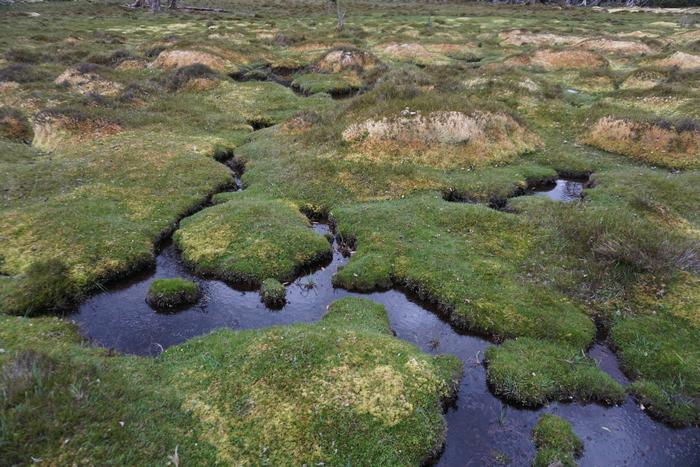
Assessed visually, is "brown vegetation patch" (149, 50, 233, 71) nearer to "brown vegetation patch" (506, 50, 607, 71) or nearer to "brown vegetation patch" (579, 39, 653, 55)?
"brown vegetation patch" (506, 50, 607, 71)

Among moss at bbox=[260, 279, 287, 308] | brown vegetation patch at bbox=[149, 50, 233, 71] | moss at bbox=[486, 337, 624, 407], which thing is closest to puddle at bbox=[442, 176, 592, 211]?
moss at bbox=[486, 337, 624, 407]

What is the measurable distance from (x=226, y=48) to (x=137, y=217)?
47311 millimetres

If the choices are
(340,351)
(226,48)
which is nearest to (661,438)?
(340,351)

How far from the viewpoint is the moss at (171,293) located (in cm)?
1819

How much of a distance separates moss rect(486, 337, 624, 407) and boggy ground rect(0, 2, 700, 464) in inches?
2.5

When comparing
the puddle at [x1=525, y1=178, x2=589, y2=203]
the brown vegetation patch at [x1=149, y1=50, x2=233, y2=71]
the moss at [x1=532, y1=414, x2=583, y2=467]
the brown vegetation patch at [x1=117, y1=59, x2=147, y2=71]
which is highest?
the brown vegetation patch at [x1=149, y1=50, x2=233, y2=71]

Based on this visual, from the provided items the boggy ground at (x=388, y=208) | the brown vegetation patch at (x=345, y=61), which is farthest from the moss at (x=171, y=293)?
the brown vegetation patch at (x=345, y=61)

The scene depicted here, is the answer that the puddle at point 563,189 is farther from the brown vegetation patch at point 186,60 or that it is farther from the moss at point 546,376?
the brown vegetation patch at point 186,60

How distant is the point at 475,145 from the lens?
30.7 metres

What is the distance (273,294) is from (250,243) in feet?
12.6

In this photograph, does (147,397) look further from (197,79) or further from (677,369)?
(197,79)

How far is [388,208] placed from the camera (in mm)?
24422

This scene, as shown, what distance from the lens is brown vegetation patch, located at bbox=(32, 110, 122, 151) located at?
33.8 m

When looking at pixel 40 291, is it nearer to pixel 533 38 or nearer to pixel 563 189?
pixel 563 189
